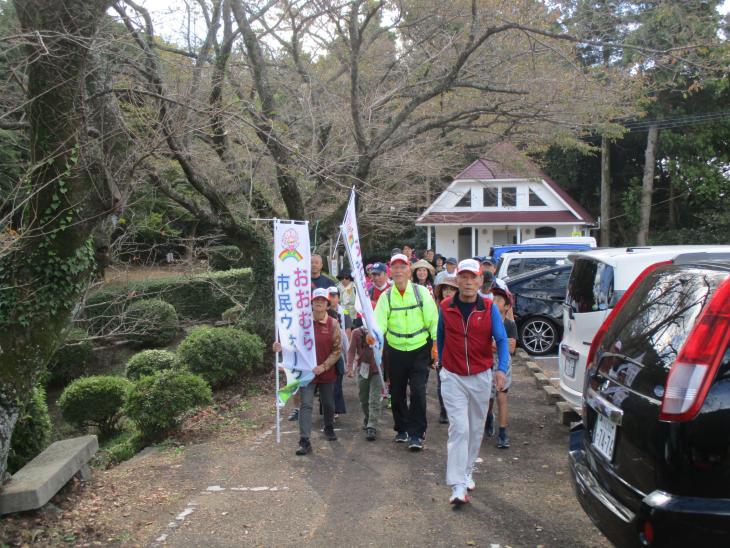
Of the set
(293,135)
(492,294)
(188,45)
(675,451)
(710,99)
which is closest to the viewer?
(675,451)

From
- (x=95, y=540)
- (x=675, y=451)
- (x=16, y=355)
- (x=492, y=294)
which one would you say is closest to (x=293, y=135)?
(x=492, y=294)

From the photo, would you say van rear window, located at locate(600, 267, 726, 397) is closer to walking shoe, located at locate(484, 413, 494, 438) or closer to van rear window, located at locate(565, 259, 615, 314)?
van rear window, located at locate(565, 259, 615, 314)

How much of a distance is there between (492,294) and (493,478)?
2.04 m

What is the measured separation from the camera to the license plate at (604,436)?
3025 mm

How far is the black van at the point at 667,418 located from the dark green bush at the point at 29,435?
481cm

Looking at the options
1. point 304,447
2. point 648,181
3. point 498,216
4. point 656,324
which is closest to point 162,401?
point 304,447

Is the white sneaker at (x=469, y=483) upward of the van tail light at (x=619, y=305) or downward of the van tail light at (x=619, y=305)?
downward

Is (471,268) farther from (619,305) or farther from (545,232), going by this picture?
(545,232)

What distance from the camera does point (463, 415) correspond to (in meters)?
4.62

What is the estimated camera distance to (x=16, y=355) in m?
4.77

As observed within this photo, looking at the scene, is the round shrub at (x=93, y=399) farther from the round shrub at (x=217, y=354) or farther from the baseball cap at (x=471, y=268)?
the baseball cap at (x=471, y=268)

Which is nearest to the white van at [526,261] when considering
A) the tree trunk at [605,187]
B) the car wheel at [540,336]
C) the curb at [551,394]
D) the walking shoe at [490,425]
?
the car wheel at [540,336]

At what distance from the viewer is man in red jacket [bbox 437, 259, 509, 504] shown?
4.60 m

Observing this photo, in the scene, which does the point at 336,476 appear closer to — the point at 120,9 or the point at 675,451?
the point at 675,451
